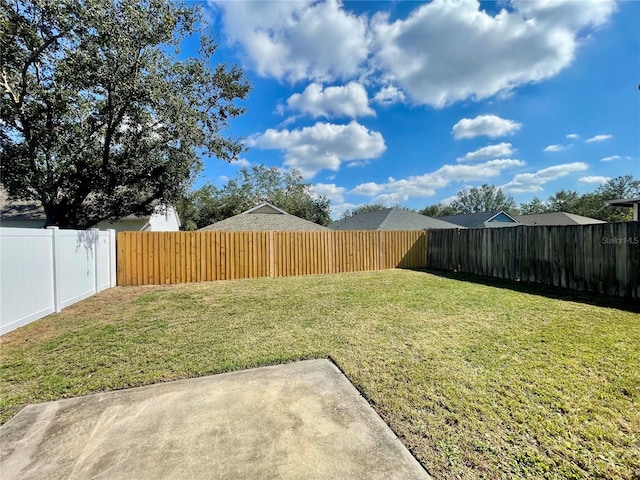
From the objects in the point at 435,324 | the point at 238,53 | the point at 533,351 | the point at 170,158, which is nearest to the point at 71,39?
the point at 170,158

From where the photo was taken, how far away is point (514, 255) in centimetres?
873

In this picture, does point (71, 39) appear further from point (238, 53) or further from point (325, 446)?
point (325, 446)

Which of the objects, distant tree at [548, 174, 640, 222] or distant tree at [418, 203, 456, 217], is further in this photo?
distant tree at [418, 203, 456, 217]

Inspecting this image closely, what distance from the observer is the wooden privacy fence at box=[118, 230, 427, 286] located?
8.52m

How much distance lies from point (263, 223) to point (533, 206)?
5301 centimetres

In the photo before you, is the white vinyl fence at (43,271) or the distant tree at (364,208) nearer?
the white vinyl fence at (43,271)

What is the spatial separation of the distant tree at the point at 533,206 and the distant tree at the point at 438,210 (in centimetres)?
1213

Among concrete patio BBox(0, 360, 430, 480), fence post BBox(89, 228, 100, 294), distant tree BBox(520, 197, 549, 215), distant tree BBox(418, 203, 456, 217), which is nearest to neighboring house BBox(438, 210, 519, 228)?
fence post BBox(89, 228, 100, 294)

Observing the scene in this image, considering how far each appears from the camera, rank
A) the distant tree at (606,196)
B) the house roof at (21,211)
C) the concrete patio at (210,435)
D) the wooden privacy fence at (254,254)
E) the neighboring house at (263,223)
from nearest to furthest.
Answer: the concrete patio at (210,435) → the wooden privacy fence at (254,254) → the house roof at (21,211) → the neighboring house at (263,223) → the distant tree at (606,196)

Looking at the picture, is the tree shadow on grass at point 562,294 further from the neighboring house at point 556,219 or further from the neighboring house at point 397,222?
the neighboring house at point 556,219

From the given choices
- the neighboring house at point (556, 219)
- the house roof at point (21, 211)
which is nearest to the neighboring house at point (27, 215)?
the house roof at point (21, 211)

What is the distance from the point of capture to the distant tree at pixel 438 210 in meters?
49.4

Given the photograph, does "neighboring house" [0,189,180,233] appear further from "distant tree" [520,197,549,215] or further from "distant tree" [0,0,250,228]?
"distant tree" [520,197,549,215]

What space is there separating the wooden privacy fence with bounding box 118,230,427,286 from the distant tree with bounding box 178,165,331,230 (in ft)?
55.8
